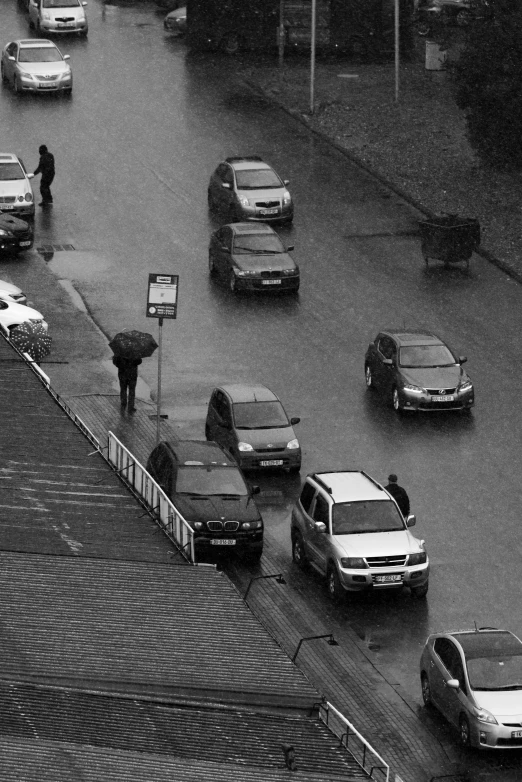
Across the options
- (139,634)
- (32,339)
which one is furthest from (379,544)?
(32,339)

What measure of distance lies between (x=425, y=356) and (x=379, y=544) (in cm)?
983

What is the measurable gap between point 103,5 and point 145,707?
57.7m

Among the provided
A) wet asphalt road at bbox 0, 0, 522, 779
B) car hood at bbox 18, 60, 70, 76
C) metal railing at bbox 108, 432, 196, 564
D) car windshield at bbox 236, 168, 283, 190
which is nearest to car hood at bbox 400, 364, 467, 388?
wet asphalt road at bbox 0, 0, 522, 779

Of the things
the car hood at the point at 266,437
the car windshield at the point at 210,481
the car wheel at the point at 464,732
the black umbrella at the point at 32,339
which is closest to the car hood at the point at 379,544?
the car windshield at the point at 210,481

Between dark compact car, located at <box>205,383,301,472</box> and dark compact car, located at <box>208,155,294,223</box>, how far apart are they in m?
15.3

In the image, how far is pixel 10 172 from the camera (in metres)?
49.2

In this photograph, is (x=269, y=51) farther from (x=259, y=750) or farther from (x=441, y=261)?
(x=259, y=750)

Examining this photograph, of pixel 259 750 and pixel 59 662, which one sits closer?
pixel 259 750

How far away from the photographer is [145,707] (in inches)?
723

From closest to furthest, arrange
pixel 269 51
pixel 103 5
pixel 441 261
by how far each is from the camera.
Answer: pixel 441 261, pixel 269 51, pixel 103 5

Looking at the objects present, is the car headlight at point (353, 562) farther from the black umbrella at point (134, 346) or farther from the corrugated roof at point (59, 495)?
the black umbrella at point (134, 346)

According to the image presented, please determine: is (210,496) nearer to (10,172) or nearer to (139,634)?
(139,634)

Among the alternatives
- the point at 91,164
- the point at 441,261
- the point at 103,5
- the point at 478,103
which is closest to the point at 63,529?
the point at 441,261

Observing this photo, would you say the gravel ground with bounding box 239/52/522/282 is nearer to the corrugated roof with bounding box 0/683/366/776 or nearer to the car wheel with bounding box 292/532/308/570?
the car wheel with bounding box 292/532/308/570
